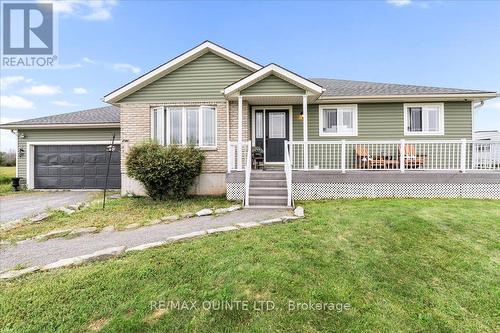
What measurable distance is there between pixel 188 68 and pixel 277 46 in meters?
13.8

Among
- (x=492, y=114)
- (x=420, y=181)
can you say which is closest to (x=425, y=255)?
(x=420, y=181)

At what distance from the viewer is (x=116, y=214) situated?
25.2ft

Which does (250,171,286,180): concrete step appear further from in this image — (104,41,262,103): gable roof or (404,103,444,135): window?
(404,103,444,135): window

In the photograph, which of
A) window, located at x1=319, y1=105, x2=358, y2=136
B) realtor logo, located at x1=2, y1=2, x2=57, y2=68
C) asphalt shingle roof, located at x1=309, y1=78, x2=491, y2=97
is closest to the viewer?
realtor logo, located at x1=2, y1=2, x2=57, y2=68

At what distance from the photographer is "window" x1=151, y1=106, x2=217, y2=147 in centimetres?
1036

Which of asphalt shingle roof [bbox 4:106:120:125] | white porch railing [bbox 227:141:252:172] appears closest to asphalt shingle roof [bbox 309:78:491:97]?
white porch railing [bbox 227:141:252:172]

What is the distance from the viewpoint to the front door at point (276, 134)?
1148 centimetres

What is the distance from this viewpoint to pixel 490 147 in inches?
344

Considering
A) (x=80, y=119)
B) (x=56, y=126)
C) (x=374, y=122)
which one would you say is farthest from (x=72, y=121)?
(x=374, y=122)

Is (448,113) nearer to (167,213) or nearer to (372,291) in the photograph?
(372,291)

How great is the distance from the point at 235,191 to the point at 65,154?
957 centimetres

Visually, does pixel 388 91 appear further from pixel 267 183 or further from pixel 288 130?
pixel 267 183

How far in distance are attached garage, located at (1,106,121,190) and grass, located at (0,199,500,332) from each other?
397 inches

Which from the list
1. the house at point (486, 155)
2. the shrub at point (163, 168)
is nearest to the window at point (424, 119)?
the house at point (486, 155)
